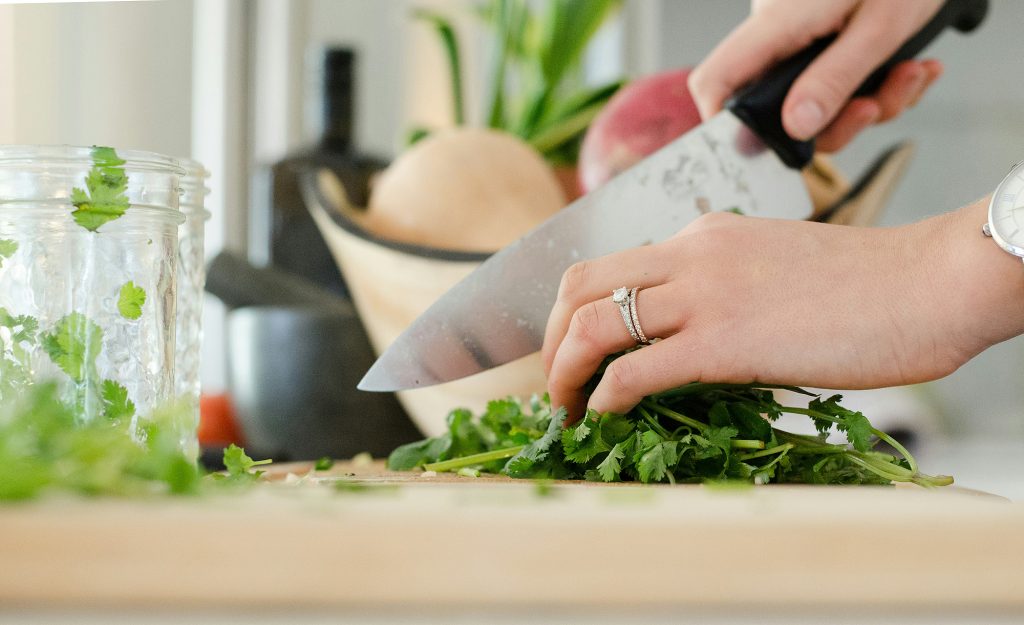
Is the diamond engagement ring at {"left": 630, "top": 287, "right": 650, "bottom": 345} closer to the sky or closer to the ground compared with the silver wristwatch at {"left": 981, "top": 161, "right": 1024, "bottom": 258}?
closer to the ground

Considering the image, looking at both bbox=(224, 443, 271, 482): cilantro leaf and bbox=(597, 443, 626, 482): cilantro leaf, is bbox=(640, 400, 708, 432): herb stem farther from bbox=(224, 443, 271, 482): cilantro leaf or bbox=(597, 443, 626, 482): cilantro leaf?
bbox=(224, 443, 271, 482): cilantro leaf

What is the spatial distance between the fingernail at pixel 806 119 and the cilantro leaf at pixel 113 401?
637 millimetres

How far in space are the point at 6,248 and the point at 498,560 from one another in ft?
1.41

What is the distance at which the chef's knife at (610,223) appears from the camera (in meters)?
0.81

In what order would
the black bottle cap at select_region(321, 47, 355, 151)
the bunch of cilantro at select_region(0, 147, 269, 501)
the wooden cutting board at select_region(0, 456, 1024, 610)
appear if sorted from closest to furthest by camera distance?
the wooden cutting board at select_region(0, 456, 1024, 610)
the bunch of cilantro at select_region(0, 147, 269, 501)
the black bottle cap at select_region(321, 47, 355, 151)

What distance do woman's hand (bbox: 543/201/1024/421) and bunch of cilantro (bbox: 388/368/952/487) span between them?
0.9 inches

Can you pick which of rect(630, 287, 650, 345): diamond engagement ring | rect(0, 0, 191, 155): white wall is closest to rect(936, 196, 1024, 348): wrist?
rect(630, 287, 650, 345): diamond engagement ring

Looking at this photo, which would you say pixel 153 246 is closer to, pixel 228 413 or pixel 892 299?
pixel 892 299

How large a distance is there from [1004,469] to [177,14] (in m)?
2.41

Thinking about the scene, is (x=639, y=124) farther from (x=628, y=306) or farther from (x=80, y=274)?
(x=80, y=274)

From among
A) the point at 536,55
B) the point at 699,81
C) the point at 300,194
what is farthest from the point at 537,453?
the point at 536,55

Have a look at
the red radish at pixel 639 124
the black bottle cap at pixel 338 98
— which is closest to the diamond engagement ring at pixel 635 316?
the red radish at pixel 639 124

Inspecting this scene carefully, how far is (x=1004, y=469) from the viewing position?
2.62m

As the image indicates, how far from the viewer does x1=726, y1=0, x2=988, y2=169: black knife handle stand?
2.94 feet
